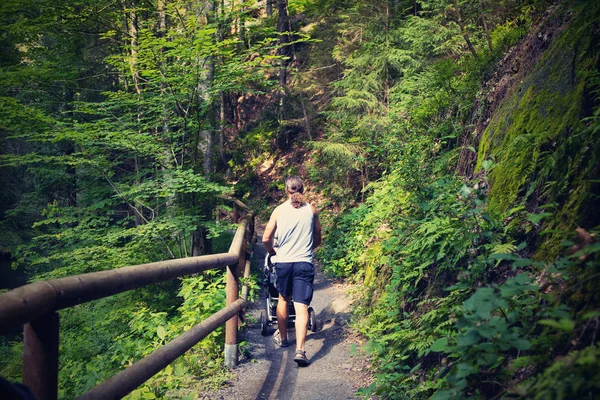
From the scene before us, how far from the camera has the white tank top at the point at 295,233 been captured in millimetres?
5430

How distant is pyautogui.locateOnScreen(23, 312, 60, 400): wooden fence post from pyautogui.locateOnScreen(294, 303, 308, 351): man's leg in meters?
3.51

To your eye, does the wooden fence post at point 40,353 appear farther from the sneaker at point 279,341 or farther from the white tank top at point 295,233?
the sneaker at point 279,341

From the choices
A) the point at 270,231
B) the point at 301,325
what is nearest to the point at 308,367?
the point at 301,325

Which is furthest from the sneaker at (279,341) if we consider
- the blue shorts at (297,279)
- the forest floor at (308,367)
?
the blue shorts at (297,279)

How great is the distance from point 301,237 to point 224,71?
4083mm

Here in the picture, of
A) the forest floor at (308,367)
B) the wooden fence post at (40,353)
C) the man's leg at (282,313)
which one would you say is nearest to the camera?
the wooden fence post at (40,353)

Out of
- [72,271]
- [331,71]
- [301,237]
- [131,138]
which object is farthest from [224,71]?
[331,71]

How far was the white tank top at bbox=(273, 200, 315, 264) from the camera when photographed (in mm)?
5430

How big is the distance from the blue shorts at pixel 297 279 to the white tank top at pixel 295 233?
8cm

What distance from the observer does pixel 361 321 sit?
6062 mm

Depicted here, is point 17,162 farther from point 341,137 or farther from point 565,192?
point 565,192

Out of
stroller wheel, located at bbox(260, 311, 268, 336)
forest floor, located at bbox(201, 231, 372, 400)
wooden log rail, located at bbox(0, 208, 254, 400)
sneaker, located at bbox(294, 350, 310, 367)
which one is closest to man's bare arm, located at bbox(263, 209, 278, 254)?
stroller wheel, located at bbox(260, 311, 268, 336)

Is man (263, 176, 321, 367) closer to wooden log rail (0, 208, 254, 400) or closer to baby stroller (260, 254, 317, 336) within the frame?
baby stroller (260, 254, 317, 336)

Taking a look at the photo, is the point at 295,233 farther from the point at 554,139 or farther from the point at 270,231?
the point at 554,139
